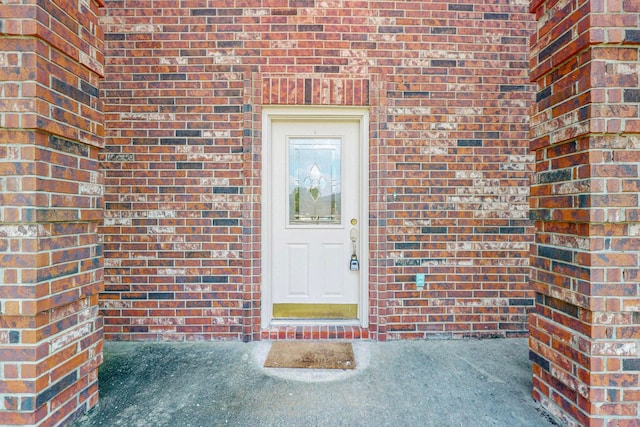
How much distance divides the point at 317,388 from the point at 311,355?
45 centimetres

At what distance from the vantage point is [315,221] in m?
3.20

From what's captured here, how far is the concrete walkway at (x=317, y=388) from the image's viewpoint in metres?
1.94

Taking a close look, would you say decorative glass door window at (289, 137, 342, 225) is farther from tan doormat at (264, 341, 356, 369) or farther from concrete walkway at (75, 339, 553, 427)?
concrete walkway at (75, 339, 553, 427)

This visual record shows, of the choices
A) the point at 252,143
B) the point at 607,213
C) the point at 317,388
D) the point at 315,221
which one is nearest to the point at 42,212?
the point at 252,143

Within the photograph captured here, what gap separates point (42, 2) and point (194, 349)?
8.43 ft

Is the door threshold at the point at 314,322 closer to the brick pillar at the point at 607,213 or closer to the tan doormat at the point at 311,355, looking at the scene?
the tan doormat at the point at 311,355

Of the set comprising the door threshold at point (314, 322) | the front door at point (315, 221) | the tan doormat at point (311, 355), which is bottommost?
the tan doormat at point (311, 355)

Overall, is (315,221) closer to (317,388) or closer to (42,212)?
(317,388)

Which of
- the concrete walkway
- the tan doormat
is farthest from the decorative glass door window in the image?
the concrete walkway

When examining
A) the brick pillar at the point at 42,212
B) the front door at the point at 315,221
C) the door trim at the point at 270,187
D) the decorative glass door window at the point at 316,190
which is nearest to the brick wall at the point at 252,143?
the door trim at the point at 270,187

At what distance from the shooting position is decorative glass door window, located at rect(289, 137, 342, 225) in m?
3.20

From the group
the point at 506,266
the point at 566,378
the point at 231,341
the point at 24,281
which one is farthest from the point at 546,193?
the point at 24,281

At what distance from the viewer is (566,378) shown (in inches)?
71.9

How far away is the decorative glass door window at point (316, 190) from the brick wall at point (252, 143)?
38 centimetres
